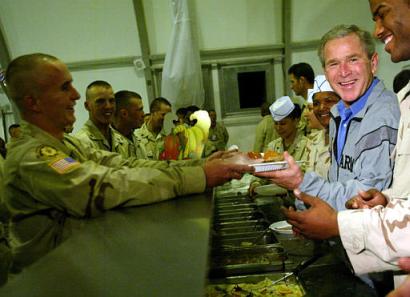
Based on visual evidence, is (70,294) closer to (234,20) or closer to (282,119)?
(282,119)

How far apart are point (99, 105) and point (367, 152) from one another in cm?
215

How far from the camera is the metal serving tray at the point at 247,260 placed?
1.61 meters

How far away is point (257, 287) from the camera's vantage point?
1542mm

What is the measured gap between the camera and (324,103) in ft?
7.42

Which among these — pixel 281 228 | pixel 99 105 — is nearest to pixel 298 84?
pixel 99 105

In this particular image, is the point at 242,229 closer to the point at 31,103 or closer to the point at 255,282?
the point at 255,282

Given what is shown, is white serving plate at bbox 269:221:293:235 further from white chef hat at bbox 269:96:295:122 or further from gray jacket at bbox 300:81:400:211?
white chef hat at bbox 269:96:295:122

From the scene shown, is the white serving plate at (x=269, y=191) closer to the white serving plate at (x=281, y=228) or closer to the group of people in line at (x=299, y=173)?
the white serving plate at (x=281, y=228)

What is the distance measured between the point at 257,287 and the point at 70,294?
1082mm

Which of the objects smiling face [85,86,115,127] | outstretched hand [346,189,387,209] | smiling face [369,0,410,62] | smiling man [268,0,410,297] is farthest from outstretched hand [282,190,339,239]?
smiling face [85,86,115,127]

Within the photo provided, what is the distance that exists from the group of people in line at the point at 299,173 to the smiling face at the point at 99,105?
1.16 metres

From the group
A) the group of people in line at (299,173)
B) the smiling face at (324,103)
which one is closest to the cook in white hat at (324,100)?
the smiling face at (324,103)

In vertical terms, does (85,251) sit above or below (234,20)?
below

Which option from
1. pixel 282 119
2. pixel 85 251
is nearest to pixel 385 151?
pixel 85 251
